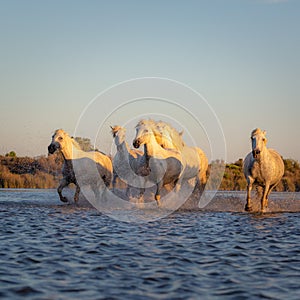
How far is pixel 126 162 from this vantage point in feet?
51.2

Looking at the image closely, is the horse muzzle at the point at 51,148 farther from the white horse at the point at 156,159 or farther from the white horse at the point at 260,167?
the white horse at the point at 260,167

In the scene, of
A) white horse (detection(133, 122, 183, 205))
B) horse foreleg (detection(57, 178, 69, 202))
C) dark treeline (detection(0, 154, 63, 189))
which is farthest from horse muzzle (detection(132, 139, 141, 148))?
dark treeline (detection(0, 154, 63, 189))

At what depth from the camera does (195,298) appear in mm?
4559

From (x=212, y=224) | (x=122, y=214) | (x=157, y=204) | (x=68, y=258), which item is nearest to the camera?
(x=68, y=258)

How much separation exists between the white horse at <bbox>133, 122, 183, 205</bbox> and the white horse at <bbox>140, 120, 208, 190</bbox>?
22.5 inches

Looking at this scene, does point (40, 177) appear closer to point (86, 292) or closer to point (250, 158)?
point (250, 158)

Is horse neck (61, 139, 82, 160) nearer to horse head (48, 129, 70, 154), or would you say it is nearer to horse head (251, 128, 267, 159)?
horse head (48, 129, 70, 154)

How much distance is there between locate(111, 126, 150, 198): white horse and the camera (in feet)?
48.4

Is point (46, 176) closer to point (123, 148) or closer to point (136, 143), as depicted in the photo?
point (123, 148)

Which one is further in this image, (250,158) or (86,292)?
(250,158)

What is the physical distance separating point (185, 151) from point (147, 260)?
35.7ft

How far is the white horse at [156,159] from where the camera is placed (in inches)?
533

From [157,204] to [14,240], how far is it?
6.75 meters

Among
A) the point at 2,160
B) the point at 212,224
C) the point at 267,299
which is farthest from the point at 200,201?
the point at 2,160
